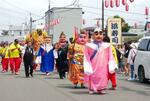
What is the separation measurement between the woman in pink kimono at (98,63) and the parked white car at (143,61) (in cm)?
413

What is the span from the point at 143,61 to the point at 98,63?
4.82 meters

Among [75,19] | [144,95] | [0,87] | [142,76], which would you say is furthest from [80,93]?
[75,19]

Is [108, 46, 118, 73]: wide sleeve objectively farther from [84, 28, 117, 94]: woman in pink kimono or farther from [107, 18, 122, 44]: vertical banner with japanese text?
[107, 18, 122, 44]: vertical banner with japanese text

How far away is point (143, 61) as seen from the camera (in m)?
19.1

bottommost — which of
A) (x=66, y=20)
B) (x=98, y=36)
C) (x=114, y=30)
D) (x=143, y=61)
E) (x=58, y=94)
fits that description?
(x=58, y=94)

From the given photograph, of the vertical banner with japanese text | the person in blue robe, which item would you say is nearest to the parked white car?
the person in blue robe

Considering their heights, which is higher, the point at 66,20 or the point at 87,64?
the point at 66,20

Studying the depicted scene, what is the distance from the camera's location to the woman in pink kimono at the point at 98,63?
14523 millimetres

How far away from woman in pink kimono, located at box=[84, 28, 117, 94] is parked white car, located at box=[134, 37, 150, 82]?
4.13m

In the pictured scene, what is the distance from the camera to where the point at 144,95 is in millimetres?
14703

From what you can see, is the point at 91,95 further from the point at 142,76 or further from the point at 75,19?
the point at 75,19

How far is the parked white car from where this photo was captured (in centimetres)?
1870

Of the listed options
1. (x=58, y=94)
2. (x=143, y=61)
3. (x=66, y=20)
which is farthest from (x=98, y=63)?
(x=66, y=20)

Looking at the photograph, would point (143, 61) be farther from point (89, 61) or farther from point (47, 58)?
point (47, 58)
